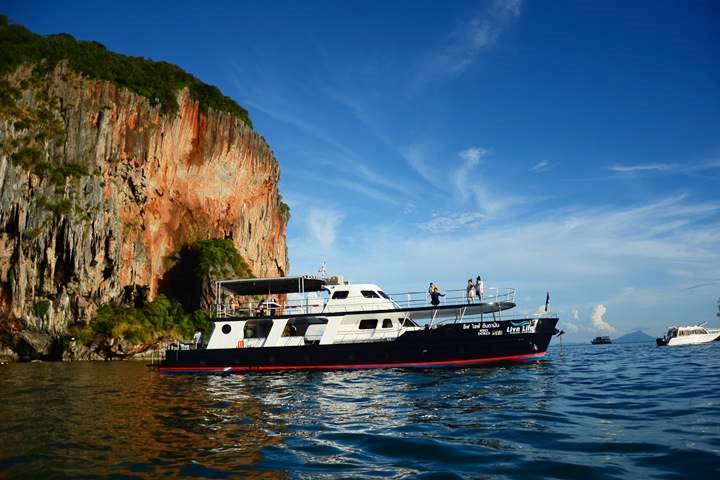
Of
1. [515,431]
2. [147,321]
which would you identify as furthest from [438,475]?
[147,321]

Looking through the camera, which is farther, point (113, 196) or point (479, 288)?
point (113, 196)

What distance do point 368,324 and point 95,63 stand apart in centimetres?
4525

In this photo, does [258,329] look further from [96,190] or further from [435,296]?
[96,190]

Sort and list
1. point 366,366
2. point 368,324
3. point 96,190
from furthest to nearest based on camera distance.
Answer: point 96,190 < point 368,324 < point 366,366

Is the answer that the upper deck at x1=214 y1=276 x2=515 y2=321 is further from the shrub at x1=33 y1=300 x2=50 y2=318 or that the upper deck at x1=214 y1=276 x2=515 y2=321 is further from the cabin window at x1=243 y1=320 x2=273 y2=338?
the shrub at x1=33 y1=300 x2=50 y2=318

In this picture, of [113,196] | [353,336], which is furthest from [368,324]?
[113,196]

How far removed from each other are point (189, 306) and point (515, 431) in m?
46.7

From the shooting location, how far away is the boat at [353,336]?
22.1 meters

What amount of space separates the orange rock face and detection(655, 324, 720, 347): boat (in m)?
47.7

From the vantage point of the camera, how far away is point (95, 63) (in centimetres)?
5131

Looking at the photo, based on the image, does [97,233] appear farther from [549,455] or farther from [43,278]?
[549,455]

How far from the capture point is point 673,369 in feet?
64.2

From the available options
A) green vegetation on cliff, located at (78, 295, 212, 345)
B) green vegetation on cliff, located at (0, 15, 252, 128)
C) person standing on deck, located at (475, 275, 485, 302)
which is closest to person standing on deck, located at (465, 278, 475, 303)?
person standing on deck, located at (475, 275, 485, 302)

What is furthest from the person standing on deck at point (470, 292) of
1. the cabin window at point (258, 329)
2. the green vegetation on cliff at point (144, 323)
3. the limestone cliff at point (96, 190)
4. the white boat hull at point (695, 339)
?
the white boat hull at point (695, 339)
